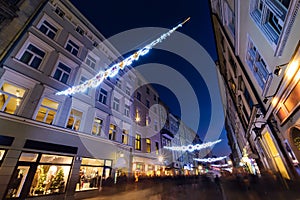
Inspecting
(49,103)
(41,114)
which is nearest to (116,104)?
(49,103)

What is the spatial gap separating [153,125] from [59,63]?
16.2 m

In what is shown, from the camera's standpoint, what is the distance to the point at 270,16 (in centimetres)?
590

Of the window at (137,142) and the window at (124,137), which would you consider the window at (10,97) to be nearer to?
the window at (124,137)

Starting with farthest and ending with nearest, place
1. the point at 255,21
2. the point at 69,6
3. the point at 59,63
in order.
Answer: the point at 69,6 < the point at 59,63 < the point at 255,21

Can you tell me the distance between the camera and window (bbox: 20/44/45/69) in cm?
→ 926

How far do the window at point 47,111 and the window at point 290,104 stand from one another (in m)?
13.1

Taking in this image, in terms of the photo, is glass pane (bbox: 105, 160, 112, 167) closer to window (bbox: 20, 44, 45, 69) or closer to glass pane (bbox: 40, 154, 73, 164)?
glass pane (bbox: 40, 154, 73, 164)

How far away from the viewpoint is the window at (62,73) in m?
10.8

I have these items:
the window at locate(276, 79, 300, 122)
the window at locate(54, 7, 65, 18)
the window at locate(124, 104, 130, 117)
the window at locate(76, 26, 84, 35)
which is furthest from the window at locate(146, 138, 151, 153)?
the window at locate(54, 7, 65, 18)

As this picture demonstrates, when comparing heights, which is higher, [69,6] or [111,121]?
[69,6]

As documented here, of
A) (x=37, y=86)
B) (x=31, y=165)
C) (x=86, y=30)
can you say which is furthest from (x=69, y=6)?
(x=31, y=165)

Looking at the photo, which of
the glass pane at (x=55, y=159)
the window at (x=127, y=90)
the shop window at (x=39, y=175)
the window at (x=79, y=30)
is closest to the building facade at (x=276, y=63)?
the glass pane at (x=55, y=159)

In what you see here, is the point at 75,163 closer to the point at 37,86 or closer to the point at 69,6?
the point at 37,86

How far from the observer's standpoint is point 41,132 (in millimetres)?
8641
